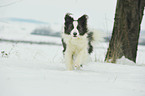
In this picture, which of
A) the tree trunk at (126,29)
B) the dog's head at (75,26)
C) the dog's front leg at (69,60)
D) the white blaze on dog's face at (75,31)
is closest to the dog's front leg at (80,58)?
the dog's front leg at (69,60)

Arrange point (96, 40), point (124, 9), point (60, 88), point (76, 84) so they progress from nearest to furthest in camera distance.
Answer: point (60, 88), point (76, 84), point (96, 40), point (124, 9)

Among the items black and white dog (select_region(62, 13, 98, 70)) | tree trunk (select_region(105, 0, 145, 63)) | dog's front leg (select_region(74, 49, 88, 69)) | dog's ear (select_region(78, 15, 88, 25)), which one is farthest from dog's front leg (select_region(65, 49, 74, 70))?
tree trunk (select_region(105, 0, 145, 63))

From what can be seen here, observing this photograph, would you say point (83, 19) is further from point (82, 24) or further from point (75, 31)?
point (75, 31)

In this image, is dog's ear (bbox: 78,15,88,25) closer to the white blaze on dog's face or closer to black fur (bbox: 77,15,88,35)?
black fur (bbox: 77,15,88,35)

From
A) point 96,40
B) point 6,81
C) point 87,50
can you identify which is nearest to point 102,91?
point 6,81

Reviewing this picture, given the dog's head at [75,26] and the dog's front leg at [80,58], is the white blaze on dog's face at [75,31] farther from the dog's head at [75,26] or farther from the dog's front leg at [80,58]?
the dog's front leg at [80,58]

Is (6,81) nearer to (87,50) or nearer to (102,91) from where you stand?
Result: (102,91)

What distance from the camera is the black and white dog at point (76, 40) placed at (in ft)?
14.2

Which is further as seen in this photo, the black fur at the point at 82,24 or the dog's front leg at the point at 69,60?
the dog's front leg at the point at 69,60

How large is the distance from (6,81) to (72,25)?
7.65 feet

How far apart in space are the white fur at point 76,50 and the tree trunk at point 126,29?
1838 mm

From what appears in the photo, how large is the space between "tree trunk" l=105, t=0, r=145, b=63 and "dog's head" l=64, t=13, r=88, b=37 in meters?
2.05

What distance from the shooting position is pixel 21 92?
6.59ft

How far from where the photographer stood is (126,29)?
6.27 m
